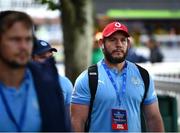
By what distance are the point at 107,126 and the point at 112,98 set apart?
0.84 feet

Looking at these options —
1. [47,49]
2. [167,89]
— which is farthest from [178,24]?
[47,49]

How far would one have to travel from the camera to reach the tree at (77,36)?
35.9 ft

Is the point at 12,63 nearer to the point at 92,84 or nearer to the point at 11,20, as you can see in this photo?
the point at 11,20

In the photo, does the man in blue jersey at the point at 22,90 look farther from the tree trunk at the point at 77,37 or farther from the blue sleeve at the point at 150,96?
the tree trunk at the point at 77,37

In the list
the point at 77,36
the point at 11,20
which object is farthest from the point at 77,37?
the point at 11,20

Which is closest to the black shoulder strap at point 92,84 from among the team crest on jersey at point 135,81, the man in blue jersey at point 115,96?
the man in blue jersey at point 115,96

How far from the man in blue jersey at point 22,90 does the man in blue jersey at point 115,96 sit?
1878 mm

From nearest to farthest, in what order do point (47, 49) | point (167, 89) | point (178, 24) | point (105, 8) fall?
point (47, 49) < point (167, 89) < point (178, 24) < point (105, 8)

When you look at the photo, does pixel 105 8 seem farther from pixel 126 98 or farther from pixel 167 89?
pixel 126 98

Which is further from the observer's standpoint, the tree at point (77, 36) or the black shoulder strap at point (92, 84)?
the tree at point (77, 36)

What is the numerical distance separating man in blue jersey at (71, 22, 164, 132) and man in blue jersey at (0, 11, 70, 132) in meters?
1.88

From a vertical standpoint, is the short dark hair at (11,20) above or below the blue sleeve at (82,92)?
above

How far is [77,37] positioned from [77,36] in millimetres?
18

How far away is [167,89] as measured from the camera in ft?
35.8
